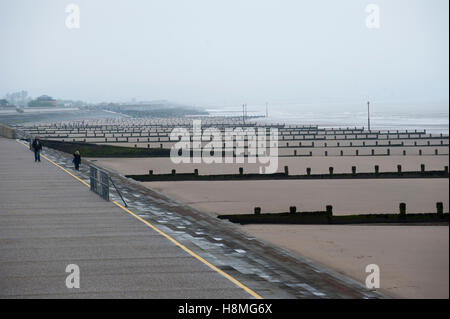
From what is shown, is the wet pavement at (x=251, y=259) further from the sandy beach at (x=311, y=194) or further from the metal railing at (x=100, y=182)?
the sandy beach at (x=311, y=194)

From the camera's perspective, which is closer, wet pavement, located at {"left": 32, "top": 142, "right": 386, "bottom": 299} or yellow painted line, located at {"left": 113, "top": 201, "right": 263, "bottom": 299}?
yellow painted line, located at {"left": 113, "top": 201, "right": 263, "bottom": 299}

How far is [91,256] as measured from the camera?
1503 centimetres

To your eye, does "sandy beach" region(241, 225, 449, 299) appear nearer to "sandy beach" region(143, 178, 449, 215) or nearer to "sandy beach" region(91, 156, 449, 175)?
"sandy beach" region(143, 178, 449, 215)

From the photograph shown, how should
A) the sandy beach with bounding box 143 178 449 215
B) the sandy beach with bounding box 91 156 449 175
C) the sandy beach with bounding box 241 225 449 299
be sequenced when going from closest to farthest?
the sandy beach with bounding box 241 225 449 299
the sandy beach with bounding box 143 178 449 215
the sandy beach with bounding box 91 156 449 175

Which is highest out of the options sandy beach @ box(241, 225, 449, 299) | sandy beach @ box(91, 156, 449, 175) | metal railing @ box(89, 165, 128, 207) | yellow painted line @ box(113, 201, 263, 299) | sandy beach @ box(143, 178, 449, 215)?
metal railing @ box(89, 165, 128, 207)

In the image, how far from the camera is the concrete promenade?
12.1 metres

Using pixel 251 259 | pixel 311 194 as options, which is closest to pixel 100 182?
pixel 251 259

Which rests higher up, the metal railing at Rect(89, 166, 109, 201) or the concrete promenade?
the metal railing at Rect(89, 166, 109, 201)

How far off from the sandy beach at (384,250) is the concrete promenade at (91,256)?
4423 millimetres

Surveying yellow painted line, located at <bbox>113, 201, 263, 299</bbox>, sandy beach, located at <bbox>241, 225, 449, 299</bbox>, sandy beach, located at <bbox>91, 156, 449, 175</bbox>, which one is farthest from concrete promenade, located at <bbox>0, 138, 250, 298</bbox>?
sandy beach, located at <bbox>91, 156, 449, 175</bbox>

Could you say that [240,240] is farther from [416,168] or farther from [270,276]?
[416,168]

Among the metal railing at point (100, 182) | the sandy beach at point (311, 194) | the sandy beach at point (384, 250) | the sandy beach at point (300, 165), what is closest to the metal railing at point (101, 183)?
the metal railing at point (100, 182)

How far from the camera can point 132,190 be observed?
30.1m

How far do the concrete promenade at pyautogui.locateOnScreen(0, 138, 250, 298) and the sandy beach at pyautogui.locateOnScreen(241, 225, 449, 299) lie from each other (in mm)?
4423
